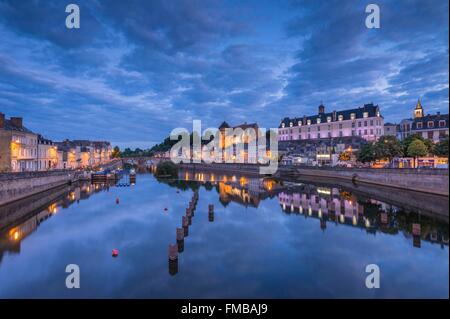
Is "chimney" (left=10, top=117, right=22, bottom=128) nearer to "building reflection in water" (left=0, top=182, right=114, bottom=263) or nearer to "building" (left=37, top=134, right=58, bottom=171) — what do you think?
"building" (left=37, top=134, right=58, bottom=171)

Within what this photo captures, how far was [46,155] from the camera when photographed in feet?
241

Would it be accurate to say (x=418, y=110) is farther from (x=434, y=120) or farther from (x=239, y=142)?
(x=239, y=142)

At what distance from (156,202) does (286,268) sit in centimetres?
3237

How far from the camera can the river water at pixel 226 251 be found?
1698 cm

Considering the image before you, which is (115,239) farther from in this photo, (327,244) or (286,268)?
(327,244)

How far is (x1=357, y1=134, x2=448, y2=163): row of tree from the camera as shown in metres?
57.8

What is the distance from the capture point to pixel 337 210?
3866 centimetres

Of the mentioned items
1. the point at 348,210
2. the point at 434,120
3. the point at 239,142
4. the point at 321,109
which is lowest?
the point at 348,210

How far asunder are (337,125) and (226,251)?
A: 367ft

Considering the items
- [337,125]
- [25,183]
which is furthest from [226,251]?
[337,125]

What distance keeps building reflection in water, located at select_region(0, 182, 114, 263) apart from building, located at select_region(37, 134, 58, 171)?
20386 mm

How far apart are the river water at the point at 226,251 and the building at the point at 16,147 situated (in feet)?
56.8

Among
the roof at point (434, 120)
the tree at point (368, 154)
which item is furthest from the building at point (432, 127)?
the tree at point (368, 154)
